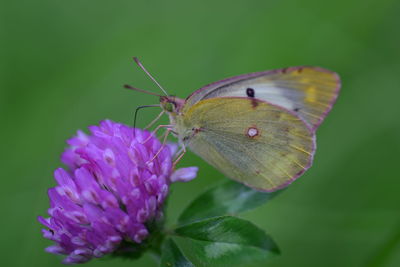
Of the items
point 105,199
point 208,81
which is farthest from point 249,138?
point 208,81

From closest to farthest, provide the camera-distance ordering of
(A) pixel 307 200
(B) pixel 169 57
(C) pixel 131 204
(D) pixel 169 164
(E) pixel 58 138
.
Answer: (C) pixel 131 204
(D) pixel 169 164
(A) pixel 307 200
(E) pixel 58 138
(B) pixel 169 57

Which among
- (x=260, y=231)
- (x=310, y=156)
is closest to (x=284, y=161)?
(x=310, y=156)

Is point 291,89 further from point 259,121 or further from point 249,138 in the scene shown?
point 249,138

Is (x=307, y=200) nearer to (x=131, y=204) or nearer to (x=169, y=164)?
(x=169, y=164)

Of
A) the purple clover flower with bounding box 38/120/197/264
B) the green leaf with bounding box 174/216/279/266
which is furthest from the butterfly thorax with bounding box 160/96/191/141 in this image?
the green leaf with bounding box 174/216/279/266

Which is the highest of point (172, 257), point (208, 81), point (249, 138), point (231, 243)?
point (208, 81)

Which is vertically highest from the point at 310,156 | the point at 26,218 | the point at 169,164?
the point at 26,218

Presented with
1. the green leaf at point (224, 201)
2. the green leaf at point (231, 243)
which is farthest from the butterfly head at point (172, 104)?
the green leaf at point (231, 243)
